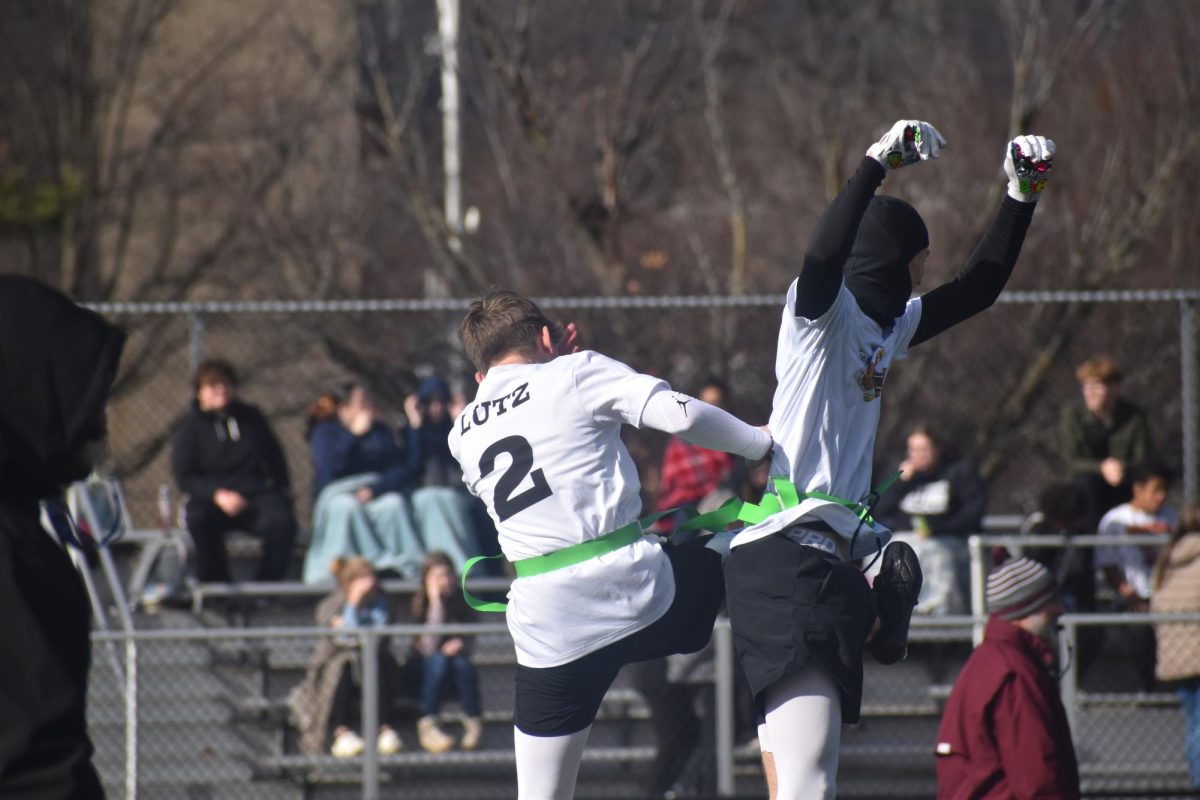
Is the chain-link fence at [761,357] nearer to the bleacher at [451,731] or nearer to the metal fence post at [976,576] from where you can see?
the metal fence post at [976,576]

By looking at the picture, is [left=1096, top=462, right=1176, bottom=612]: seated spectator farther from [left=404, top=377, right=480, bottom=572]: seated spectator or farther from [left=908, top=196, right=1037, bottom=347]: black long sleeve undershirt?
[left=908, top=196, right=1037, bottom=347]: black long sleeve undershirt

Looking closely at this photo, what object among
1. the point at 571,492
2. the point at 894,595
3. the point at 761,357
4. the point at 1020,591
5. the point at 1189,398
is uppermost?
the point at 761,357

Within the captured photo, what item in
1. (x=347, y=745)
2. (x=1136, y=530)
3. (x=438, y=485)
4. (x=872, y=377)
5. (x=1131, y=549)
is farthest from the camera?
(x=438, y=485)

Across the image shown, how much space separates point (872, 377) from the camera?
4293 millimetres

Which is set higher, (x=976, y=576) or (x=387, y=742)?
(x=976, y=576)

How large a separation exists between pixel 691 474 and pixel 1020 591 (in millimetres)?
3627

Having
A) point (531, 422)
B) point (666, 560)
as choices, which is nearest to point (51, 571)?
point (531, 422)

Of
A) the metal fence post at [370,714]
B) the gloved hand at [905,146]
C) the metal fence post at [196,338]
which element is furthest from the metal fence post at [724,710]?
the metal fence post at [196,338]

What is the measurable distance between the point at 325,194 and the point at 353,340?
532 centimetres

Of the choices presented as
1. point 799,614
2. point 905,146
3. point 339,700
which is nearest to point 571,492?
point 799,614

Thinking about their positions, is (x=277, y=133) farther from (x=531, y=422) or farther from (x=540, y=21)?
(x=531, y=422)

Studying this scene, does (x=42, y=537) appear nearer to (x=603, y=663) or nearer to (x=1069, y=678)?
(x=603, y=663)

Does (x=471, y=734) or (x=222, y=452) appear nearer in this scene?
(x=471, y=734)

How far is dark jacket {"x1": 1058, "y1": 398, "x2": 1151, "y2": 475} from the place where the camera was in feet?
30.9
